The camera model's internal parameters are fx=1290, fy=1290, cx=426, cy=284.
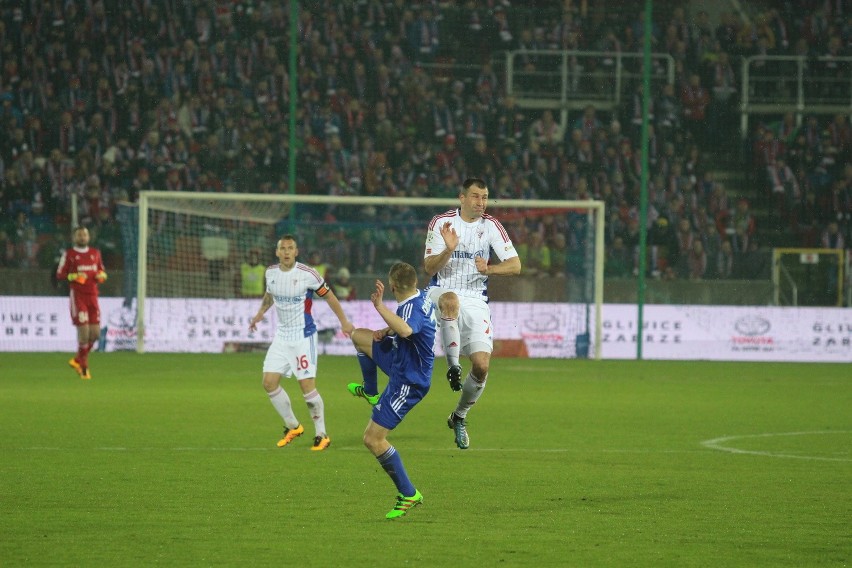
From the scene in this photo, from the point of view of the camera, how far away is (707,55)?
2827 centimetres

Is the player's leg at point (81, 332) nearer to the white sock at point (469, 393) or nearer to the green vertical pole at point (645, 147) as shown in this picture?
the white sock at point (469, 393)

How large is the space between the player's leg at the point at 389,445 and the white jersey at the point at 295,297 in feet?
13.4

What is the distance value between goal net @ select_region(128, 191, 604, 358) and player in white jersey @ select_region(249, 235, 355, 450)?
34.9 feet

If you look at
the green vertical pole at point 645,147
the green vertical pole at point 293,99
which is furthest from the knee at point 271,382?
the green vertical pole at point 645,147

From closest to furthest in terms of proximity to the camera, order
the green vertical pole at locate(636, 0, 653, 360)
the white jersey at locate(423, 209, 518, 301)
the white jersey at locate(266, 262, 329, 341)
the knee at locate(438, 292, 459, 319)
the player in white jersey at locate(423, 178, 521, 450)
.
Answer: the knee at locate(438, 292, 459, 319), the player in white jersey at locate(423, 178, 521, 450), the white jersey at locate(423, 209, 518, 301), the white jersey at locate(266, 262, 329, 341), the green vertical pole at locate(636, 0, 653, 360)

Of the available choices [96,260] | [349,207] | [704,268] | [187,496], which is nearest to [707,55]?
[704,268]

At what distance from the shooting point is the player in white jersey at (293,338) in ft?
38.2

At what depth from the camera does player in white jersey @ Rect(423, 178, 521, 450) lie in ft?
34.3

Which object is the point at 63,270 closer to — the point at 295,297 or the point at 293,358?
the point at 295,297

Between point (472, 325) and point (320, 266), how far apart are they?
43.0ft

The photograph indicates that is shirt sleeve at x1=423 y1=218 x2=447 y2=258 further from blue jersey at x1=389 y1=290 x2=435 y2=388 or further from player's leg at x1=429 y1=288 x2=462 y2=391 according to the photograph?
blue jersey at x1=389 y1=290 x2=435 y2=388

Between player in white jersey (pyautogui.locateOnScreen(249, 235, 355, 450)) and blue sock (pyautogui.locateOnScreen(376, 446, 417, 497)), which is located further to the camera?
player in white jersey (pyautogui.locateOnScreen(249, 235, 355, 450))

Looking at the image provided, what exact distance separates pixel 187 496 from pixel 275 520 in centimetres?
110

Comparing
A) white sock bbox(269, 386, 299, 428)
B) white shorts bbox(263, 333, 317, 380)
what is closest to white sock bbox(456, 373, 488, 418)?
white shorts bbox(263, 333, 317, 380)
